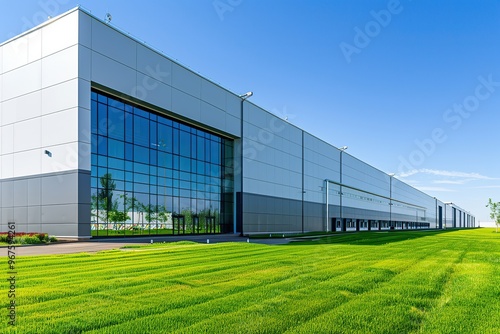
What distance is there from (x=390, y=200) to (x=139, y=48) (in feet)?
284

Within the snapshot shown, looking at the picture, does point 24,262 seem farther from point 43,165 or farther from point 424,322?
point 43,165

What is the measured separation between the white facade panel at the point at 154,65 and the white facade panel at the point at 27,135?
8950mm

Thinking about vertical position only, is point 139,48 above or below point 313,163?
above

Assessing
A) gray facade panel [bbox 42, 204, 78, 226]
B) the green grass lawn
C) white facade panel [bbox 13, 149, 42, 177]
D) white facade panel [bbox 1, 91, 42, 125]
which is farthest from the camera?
white facade panel [bbox 1, 91, 42, 125]

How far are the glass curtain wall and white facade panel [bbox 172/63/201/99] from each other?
10.7ft

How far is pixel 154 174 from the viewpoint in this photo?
109 feet

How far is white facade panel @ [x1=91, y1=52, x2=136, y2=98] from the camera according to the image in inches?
1061

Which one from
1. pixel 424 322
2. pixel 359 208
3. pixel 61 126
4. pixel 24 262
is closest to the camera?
pixel 424 322

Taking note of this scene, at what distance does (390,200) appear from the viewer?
329ft

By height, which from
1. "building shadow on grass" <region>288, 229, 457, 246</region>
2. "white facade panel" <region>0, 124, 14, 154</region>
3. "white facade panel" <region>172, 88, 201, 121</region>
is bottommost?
"building shadow on grass" <region>288, 229, 457, 246</region>

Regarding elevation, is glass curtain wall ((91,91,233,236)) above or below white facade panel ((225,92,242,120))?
below

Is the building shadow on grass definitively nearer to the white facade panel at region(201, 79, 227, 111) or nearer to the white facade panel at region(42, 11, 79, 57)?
the white facade panel at region(201, 79, 227, 111)

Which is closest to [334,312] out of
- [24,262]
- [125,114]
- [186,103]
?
[24,262]

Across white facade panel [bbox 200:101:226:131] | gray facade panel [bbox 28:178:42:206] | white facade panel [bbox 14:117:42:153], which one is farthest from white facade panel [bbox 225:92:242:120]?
gray facade panel [bbox 28:178:42:206]
